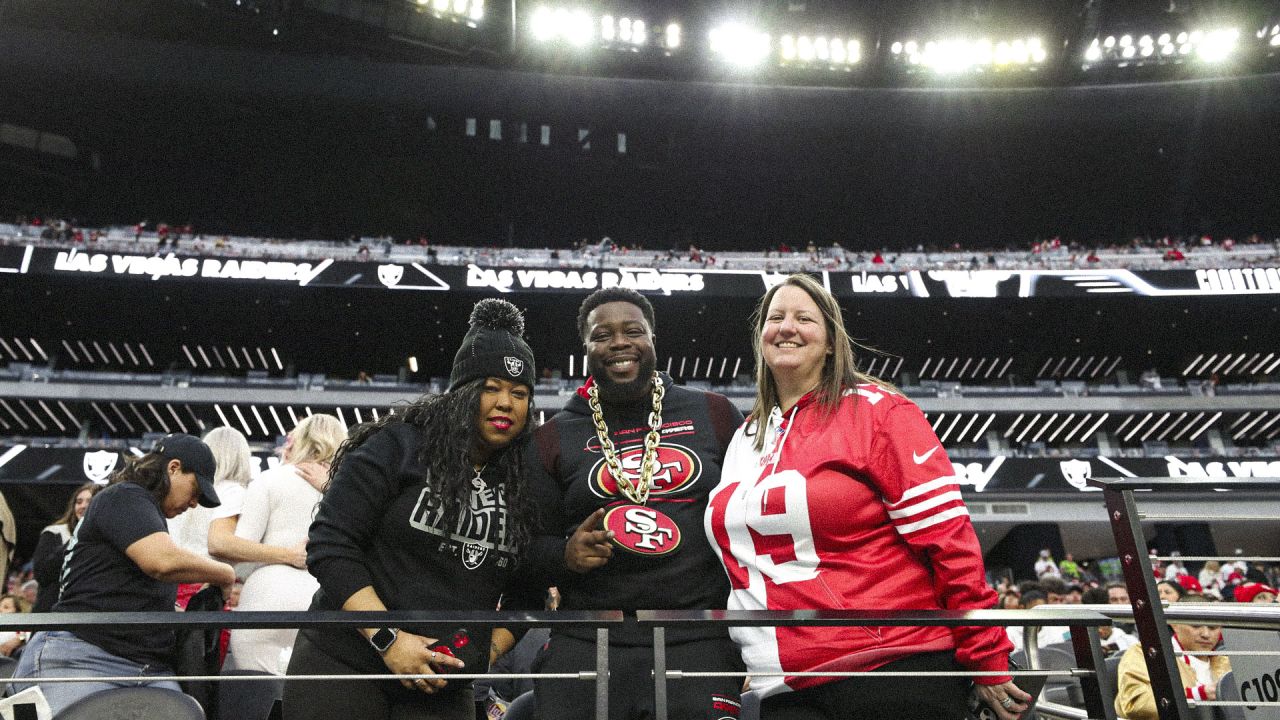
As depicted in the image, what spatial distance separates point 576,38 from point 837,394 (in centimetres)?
2035

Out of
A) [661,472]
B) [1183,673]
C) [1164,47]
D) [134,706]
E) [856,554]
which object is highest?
[1164,47]

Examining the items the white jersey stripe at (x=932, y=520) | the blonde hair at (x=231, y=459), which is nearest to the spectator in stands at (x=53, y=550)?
the blonde hair at (x=231, y=459)

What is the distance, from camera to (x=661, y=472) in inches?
82.2

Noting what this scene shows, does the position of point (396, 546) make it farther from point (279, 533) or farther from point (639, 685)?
point (279, 533)

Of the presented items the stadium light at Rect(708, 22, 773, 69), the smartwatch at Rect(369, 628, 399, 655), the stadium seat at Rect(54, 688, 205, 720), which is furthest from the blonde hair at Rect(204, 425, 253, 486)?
the stadium light at Rect(708, 22, 773, 69)

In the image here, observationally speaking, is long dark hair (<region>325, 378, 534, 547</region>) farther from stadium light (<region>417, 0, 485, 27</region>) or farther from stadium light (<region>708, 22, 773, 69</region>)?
stadium light (<region>708, 22, 773, 69</region>)

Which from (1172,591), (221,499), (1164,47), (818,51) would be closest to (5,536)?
(221,499)

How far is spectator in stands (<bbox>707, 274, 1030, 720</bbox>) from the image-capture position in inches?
60.0

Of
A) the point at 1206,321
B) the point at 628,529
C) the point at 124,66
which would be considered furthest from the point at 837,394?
the point at 1206,321

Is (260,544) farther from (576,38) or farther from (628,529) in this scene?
(576,38)

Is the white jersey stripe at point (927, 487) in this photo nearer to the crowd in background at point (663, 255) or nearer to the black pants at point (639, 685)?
the black pants at point (639, 685)

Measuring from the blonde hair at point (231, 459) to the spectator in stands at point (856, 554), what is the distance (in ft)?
7.98

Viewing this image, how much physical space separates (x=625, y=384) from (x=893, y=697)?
3.39ft

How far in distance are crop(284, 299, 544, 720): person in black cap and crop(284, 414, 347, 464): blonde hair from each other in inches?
48.6
